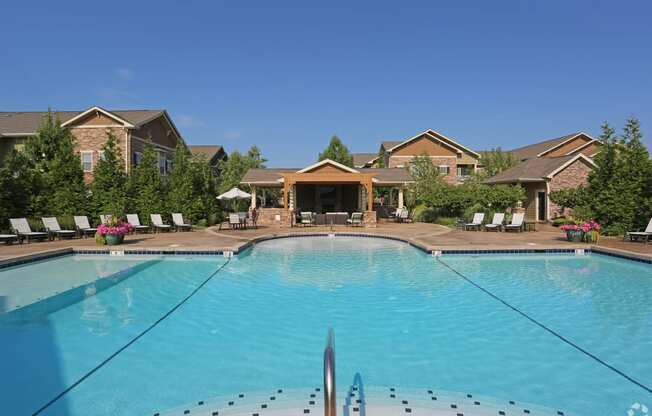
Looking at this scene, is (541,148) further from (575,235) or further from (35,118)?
(35,118)

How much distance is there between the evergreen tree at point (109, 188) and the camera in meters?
20.9

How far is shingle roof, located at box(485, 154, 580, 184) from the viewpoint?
1037 inches

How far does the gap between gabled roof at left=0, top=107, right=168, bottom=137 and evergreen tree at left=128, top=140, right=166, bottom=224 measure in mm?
5934

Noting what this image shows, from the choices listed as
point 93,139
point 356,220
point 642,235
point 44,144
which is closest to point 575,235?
point 642,235

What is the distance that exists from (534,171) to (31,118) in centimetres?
3553

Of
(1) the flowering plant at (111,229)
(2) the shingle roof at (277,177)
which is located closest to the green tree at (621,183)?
(2) the shingle roof at (277,177)

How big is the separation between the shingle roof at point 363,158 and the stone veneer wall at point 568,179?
125 ft

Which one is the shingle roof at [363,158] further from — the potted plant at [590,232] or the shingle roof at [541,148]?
the potted plant at [590,232]

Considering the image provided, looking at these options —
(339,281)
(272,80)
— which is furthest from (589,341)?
(272,80)


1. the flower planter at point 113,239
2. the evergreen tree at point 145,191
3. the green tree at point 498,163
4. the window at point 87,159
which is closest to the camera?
the flower planter at point 113,239

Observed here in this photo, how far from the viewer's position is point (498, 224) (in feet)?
67.5

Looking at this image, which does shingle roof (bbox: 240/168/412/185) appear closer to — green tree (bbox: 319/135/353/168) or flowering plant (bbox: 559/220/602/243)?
flowering plant (bbox: 559/220/602/243)

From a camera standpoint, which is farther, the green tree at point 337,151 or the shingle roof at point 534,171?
the green tree at point 337,151

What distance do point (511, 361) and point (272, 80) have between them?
27.5 m
